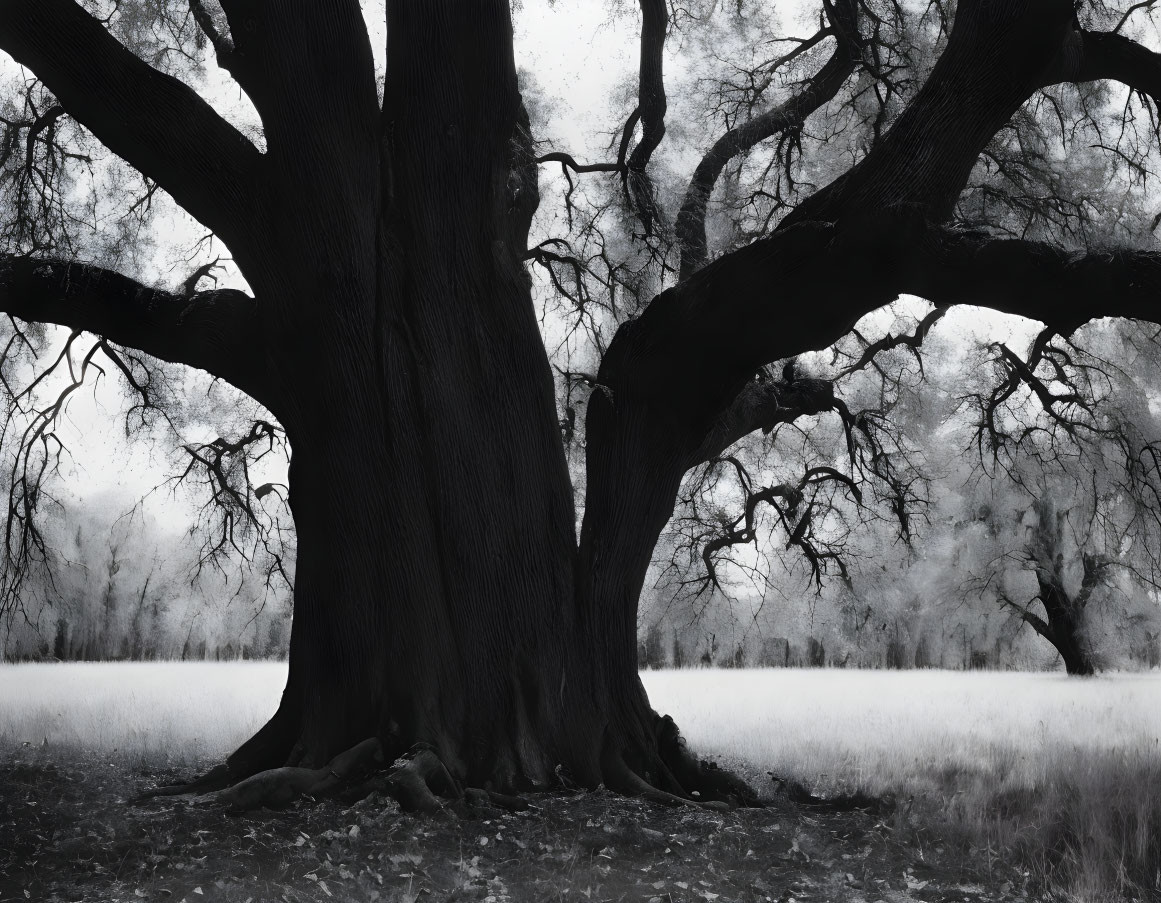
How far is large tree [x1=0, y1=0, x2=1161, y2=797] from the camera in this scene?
6.54m

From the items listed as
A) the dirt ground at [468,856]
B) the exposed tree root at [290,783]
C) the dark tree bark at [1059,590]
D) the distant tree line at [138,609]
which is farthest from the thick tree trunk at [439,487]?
the distant tree line at [138,609]

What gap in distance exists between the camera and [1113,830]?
238 inches

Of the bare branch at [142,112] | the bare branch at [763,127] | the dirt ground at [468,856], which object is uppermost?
the bare branch at [763,127]

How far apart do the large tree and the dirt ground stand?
0.87 meters

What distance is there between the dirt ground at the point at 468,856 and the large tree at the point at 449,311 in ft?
2.86

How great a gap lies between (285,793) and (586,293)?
5339 millimetres

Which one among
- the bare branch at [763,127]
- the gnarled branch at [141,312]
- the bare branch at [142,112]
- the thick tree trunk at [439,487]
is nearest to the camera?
the bare branch at [142,112]

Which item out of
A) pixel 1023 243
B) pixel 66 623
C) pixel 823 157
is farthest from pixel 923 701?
pixel 66 623

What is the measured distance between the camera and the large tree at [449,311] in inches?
258

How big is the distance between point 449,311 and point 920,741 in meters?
7.45

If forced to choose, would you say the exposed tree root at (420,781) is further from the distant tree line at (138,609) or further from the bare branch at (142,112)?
the distant tree line at (138,609)

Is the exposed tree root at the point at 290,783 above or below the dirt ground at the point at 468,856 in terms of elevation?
above

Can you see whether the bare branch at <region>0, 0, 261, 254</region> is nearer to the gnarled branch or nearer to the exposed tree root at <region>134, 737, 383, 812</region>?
the gnarled branch

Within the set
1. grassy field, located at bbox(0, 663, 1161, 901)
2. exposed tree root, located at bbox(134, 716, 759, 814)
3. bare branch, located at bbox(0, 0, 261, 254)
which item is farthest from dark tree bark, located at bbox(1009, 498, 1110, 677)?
bare branch, located at bbox(0, 0, 261, 254)
